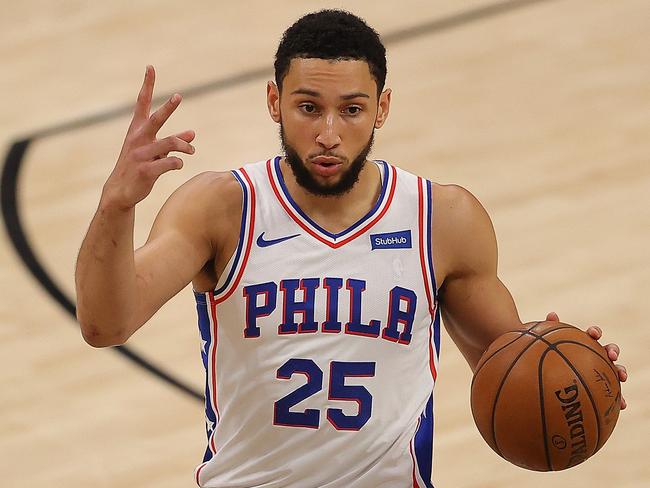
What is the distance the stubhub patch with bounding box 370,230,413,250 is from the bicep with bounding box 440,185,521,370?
0.43 feet

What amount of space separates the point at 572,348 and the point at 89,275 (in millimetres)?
1524

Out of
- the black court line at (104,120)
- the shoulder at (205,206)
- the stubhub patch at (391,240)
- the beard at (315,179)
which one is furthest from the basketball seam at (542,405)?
the black court line at (104,120)

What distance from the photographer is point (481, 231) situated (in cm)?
475

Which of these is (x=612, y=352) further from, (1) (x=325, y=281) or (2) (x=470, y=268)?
(1) (x=325, y=281)

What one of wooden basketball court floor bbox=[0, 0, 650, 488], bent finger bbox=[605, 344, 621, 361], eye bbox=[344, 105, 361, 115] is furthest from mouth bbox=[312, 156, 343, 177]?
wooden basketball court floor bbox=[0, 0, 650, 488]

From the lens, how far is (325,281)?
15.0ft

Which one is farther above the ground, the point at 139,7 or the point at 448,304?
the point at 139,7

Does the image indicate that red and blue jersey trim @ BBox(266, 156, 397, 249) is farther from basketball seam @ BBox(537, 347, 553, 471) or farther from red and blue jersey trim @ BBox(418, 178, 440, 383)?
basketball seam @ BBox(537, 347, 553, 471)

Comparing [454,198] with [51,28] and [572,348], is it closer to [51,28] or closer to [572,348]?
[572,348]

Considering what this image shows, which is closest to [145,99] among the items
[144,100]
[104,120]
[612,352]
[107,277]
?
[144,100]

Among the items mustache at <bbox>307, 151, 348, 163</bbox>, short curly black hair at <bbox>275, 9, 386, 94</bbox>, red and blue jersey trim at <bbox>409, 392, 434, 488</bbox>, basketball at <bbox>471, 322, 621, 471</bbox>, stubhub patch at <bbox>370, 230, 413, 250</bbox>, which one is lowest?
red and blue jersey trim at <bbox>409, 392, 434, 488</bbox>

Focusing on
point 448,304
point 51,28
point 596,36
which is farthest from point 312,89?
point 51,28

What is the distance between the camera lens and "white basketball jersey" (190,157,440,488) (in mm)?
4547

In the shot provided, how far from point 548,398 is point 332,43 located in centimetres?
125
